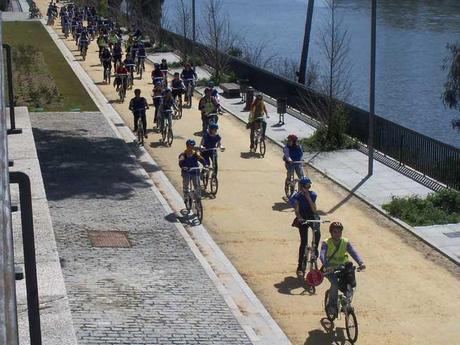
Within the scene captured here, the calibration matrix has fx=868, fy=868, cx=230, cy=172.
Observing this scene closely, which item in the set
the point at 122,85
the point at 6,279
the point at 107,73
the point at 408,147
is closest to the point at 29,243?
the point at 6,279

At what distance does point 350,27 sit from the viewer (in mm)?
75062

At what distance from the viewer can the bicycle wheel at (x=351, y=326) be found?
428 inches

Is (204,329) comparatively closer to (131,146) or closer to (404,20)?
(131,146)

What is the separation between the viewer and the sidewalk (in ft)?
53.0

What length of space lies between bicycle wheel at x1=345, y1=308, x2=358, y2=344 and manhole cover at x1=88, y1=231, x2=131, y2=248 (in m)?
4.82

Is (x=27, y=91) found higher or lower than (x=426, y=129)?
higher

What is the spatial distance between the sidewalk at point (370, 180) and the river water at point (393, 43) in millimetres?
12581

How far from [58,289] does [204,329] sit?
7.96 feet

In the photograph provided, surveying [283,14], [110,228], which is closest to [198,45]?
[110,228]

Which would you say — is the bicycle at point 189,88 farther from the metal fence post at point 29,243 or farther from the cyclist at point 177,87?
the metal fence post at point 29,243

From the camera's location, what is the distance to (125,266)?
13320mm

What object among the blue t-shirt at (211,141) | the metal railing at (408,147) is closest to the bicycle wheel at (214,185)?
the blue t-shirt at (211,141)

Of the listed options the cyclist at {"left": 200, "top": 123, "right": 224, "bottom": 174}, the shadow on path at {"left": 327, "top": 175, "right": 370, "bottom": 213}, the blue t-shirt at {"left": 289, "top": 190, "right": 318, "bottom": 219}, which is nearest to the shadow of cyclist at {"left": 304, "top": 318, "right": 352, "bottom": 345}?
the blue t-shirt at {"left": 289, "top": 190, "right": 318, "bottom": 219}

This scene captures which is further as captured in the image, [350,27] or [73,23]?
[350,27]
